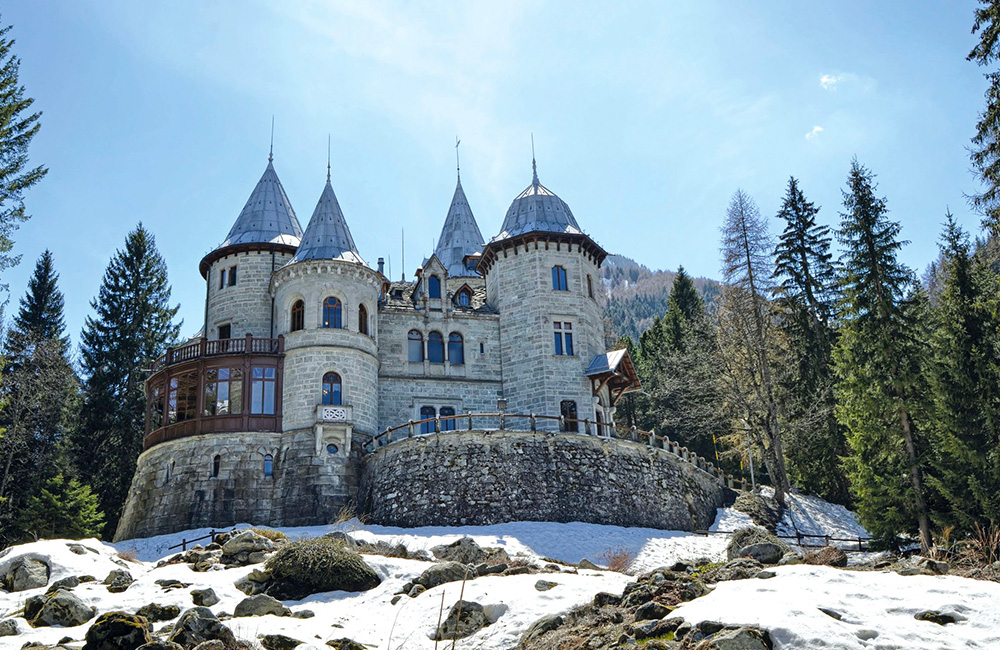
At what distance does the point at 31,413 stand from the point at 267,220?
13.4 metres

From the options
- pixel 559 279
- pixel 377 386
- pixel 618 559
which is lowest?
pixel 618 559

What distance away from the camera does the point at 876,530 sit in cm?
2812

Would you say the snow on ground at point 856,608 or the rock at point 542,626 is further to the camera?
the rock at point 542,626

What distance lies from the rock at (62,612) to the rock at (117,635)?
8.94 feet

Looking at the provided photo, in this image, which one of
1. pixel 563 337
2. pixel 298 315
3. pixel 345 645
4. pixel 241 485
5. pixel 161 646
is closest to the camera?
pixel 161 646

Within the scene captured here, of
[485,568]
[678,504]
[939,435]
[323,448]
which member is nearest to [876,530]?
[939,435]

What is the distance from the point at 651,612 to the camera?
14031 mm

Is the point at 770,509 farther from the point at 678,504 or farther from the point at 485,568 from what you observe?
the point at 485,568

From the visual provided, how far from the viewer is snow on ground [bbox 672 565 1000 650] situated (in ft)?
39.0

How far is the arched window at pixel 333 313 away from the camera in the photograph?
3709 cm

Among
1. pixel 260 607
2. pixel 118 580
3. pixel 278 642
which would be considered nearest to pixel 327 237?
pixel 118 580

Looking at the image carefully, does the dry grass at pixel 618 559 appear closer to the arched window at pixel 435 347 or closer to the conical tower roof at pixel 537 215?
the arched window at pixel 435 347

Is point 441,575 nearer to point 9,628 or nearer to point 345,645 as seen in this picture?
point 345,645

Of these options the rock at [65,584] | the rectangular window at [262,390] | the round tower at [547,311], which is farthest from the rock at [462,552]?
the round tower at [547,311]
